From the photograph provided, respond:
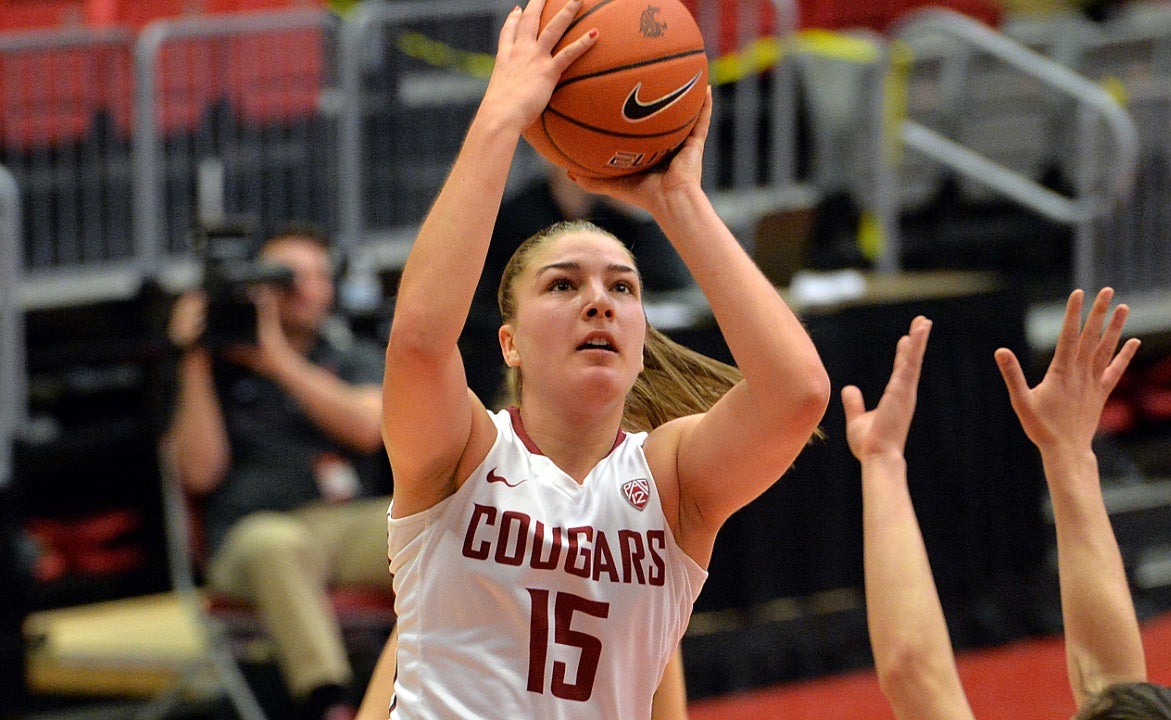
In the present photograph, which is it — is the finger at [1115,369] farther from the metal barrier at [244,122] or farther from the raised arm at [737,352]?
the metal barrier at [244,122]

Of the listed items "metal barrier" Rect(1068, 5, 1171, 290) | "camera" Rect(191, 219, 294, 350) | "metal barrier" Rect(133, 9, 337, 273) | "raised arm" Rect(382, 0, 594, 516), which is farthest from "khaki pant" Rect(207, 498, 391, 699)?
"metal barrier" Rect(1068, 5, 1171, 290)

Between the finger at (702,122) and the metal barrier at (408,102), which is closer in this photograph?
the finger at (702,122)

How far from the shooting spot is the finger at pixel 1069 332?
2256mm

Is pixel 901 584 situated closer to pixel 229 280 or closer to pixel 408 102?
pixel 229 280

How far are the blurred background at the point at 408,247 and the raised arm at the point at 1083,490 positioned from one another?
116 inches

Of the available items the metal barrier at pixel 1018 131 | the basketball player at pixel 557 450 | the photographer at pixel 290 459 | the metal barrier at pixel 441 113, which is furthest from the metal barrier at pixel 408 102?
the basketball player at pixel 557 450

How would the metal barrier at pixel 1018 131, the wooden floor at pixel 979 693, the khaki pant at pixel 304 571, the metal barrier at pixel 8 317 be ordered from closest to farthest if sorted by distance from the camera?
1. the khaki pant at pixel 304 571
2. the metal barrier at pixel 8 317
3. the wooden floor at pixel 979 693
4. the metal barrier at pixel 1018 131

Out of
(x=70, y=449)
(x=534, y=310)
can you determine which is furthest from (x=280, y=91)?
(x=534, y=310)

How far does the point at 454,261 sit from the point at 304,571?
297 cm

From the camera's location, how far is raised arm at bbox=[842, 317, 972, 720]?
2.22 meters

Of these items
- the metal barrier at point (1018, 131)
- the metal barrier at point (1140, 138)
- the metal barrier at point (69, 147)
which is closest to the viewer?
the metal barrier at point (69, 147)

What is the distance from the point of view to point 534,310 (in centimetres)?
230

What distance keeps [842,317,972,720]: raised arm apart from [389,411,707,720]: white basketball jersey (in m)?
0.30

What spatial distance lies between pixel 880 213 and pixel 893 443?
15.9 ft
